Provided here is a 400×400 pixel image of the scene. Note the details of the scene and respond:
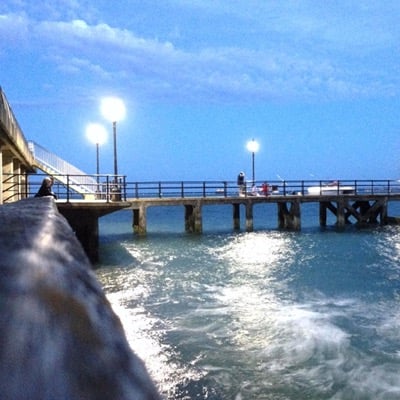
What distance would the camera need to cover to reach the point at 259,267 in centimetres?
1731

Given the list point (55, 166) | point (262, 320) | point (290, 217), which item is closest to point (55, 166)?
point (55, 166)

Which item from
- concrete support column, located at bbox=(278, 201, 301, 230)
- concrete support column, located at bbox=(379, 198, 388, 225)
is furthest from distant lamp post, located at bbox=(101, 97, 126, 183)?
concrete support column, located at bbox=(379, 198, 388, 225)

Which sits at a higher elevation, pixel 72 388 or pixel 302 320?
pixel 72 388

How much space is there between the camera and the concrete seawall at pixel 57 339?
0.83m

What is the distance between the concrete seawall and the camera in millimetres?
834

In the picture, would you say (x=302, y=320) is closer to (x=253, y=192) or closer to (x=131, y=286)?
(x=131, y=286)

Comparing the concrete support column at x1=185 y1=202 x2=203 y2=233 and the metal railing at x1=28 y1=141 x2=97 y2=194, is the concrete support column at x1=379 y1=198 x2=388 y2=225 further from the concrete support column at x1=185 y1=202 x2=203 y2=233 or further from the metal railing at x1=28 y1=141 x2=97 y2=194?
the metal railing at x1=28 y1=141 x2=97 y2=194

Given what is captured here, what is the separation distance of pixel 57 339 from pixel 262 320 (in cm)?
992

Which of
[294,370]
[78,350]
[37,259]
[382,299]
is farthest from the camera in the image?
[382,299]

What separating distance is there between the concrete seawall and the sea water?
5.92 m

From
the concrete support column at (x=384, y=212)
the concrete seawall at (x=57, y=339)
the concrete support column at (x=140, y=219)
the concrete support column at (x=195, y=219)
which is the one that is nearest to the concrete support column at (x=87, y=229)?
the concrete support column at (x=140, y=219)

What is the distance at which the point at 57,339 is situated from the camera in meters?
→ 0.98

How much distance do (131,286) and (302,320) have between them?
560cm

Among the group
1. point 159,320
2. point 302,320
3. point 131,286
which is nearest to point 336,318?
point 302,320
